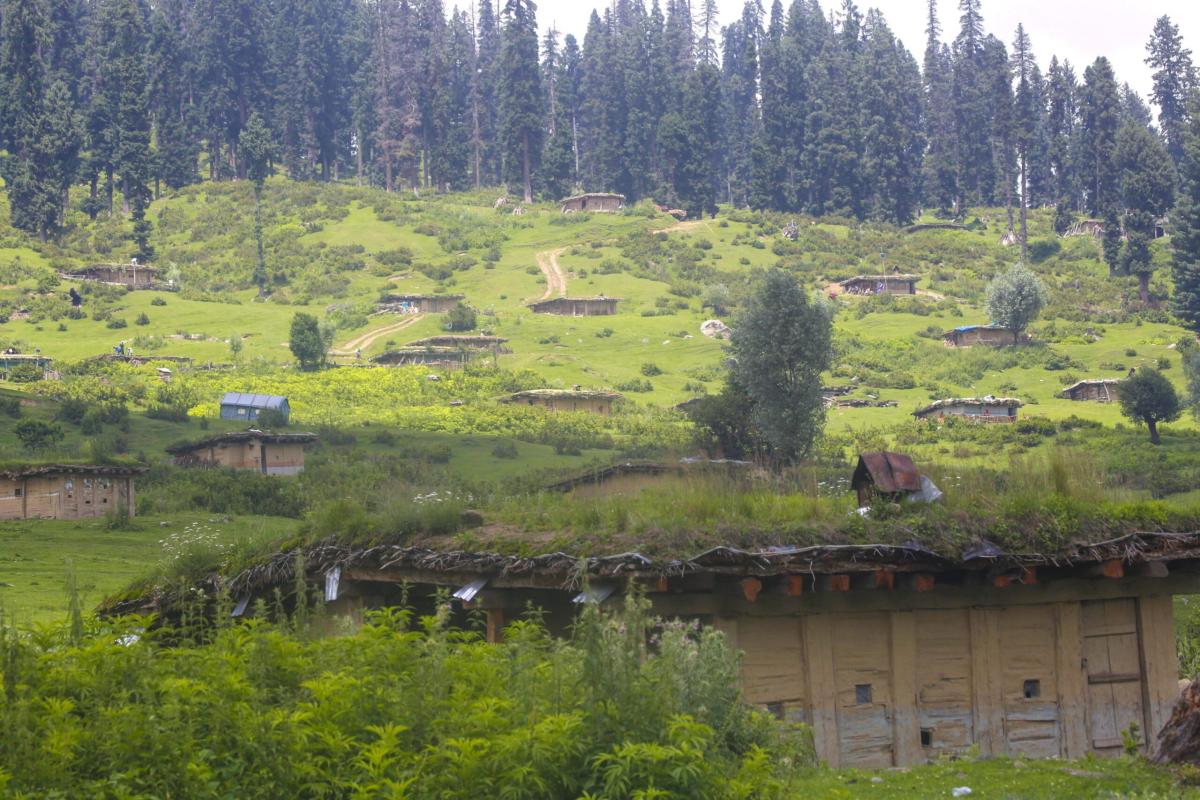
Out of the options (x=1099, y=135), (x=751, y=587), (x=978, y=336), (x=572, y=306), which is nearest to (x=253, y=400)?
(x=572, y=306)

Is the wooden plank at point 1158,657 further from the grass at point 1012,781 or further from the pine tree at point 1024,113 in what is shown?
the pine tree at point 1024,113

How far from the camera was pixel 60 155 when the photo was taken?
113 metres

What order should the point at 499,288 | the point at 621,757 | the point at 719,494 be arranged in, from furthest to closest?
the point at 499,288 → the point at 719,494 → the point at 621,757

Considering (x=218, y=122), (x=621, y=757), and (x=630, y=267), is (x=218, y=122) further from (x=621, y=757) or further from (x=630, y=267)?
(x=621, y=757)

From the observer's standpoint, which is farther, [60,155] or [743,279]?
[60,155]

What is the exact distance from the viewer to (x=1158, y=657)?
18.0 metres

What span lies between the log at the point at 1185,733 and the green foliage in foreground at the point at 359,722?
13.5 feet

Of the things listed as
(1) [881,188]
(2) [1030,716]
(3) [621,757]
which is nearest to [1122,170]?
(1) [881,188]

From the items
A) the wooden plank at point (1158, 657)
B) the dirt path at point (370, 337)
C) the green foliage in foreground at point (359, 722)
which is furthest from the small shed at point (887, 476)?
the dirt path at point (370, 337)

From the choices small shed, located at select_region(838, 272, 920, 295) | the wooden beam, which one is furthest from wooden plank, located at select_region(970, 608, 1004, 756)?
small shed, located at select_region(838, 272, 920, 295)

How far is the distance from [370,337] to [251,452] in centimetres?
3537

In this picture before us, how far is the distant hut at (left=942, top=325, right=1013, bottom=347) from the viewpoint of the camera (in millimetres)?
91188

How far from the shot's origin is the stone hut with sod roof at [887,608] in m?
15.6

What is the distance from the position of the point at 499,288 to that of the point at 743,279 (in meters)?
17.5
